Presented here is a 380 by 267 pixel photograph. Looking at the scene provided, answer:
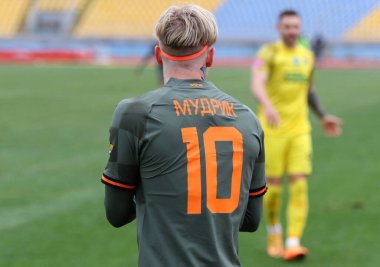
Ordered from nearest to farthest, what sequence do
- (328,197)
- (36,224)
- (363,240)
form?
1. (363,240)
2. (36,224)
3. (328,197)

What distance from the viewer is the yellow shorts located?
632 cm

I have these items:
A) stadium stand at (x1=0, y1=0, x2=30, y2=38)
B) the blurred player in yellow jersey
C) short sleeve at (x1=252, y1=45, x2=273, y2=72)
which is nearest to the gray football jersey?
the blurred player in yellow jersey

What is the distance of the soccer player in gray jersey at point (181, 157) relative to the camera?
244 centimetres

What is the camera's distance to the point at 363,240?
6.74 meters

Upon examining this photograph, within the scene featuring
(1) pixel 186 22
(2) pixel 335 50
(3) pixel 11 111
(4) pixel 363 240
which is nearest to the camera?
(1) pixel 186 22

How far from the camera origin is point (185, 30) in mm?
2447

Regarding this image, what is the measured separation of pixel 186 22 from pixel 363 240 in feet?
15.7

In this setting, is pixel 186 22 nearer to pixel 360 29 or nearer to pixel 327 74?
pixel 327 74

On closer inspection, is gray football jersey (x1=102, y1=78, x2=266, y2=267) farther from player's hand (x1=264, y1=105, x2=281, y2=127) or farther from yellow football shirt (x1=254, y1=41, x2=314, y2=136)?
yellow football shirt (x1=254, y1=41, x2=314, y2=136)

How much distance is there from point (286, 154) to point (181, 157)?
407cm

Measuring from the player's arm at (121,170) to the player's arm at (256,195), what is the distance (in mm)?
444

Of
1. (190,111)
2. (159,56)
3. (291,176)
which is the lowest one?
(291,176)

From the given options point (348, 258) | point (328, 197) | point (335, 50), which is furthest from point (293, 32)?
point (335, 50)

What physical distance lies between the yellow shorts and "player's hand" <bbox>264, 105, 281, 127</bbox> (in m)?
0.51
